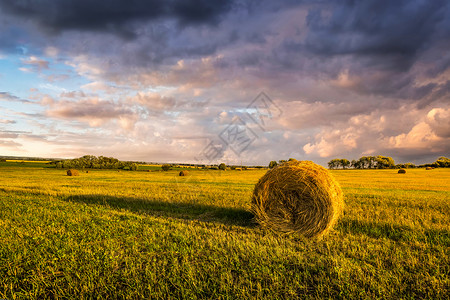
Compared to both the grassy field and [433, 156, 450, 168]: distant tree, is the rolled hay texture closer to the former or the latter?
the grassy field

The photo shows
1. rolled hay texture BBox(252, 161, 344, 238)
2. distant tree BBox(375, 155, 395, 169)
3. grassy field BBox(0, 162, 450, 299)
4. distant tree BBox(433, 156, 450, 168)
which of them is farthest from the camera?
distant tree BBox(375, 155, 395, 169)

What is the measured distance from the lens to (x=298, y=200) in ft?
25.8

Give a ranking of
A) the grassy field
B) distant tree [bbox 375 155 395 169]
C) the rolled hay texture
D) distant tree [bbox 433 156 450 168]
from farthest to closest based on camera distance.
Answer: distant tree [bbox 375 155 395 169]
distant tree [bbox 433 156 450 168]
the rolled hay texture
the grassy field

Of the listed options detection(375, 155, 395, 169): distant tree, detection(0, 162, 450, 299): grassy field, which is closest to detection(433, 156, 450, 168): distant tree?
detection(375, 155, 395, 169): distant tree

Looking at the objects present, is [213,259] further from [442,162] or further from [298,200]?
[442,162]

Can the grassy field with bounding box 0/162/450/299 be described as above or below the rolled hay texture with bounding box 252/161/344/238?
below

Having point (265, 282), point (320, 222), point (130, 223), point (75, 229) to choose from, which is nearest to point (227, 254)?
point (265, 282)

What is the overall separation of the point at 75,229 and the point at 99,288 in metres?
3.99

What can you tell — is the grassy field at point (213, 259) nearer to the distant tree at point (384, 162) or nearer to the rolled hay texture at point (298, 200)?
the rolled hay texture at point (298, 200)

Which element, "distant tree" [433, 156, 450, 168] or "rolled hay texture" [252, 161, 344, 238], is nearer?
"rolled hay texture" [252, 161, 344, 238]

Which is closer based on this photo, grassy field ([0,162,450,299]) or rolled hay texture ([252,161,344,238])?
grassy field ([0,162,450,299])

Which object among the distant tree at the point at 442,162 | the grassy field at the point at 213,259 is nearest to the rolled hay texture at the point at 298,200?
the grassy field at the point at 213,259

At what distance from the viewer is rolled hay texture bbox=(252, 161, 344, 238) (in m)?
7.36

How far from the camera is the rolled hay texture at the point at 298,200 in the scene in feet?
24.1
